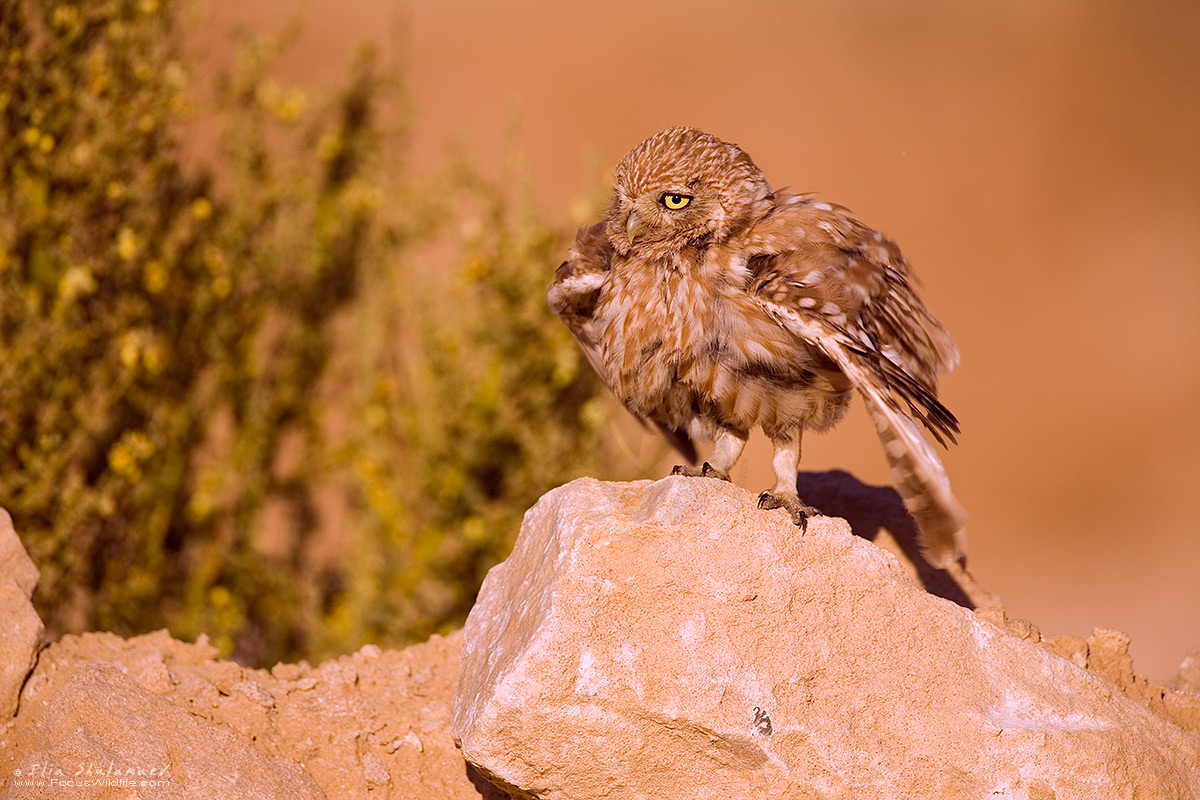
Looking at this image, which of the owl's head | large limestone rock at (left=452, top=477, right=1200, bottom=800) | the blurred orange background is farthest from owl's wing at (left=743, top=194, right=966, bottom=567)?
the blurred orange background

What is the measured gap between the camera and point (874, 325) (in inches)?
148

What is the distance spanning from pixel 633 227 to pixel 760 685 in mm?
1767

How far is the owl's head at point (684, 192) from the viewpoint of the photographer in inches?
148

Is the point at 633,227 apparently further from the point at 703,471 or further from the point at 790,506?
the point at 790,506

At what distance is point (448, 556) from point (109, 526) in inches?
85.2

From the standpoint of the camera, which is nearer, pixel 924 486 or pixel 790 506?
pixel 924 486

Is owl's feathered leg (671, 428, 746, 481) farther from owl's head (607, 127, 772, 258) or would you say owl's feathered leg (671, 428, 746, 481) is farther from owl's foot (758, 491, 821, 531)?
owl's head (607, 127, 772, 258)

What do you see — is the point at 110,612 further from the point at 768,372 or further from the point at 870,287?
the point at 870,287

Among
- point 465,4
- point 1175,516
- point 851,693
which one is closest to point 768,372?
point 851,693

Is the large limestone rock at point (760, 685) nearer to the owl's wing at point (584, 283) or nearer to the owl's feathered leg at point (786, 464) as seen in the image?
the owl's feathered leg at point (786, 464)

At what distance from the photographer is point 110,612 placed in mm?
6039

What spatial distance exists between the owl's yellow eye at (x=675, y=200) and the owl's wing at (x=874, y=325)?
280 millimetres

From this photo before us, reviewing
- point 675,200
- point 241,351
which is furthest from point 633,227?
point 241,351

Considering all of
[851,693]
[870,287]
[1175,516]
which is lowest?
[851,693]
